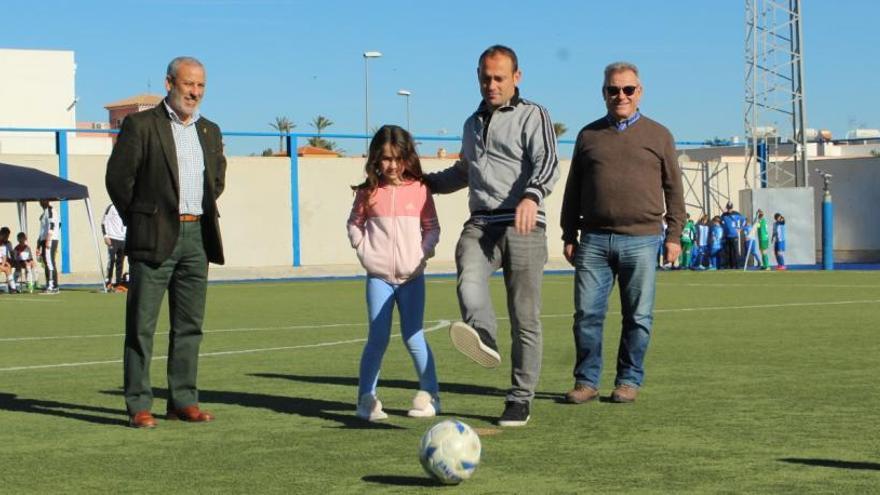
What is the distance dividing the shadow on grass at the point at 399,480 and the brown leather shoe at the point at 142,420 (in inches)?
Result: 85.2

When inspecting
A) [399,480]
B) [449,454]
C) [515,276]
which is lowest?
[399,480]

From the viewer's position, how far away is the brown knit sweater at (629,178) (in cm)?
876

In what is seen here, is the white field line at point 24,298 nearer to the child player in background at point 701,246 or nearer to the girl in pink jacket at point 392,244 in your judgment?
the girl in pink jacket at point 392,244

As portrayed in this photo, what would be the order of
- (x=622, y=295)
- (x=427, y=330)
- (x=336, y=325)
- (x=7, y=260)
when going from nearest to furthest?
1. (x=622, y=295)
2. (x=427, y=330)
3. (x=336, y=325)
4. (x=7, y=260)

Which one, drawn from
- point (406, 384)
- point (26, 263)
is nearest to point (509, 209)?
point (406, 384)

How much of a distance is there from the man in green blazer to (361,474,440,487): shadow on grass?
2.21 m

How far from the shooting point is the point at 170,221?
317 inches

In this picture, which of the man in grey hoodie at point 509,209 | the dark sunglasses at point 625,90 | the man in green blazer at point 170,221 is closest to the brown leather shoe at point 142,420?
the man in green blazer at point 170,221

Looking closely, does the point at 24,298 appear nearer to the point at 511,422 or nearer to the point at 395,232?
the point at 395,232

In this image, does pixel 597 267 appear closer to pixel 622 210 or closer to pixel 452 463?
pixel 622 210

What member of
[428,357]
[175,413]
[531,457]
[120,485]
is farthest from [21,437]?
[531,457]

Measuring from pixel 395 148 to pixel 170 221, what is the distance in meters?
1.33

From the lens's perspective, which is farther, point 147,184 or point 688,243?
point 688,243

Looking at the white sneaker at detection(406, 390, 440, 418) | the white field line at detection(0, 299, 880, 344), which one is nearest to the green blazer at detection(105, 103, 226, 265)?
the white sneaker at detection(406, 390, 440, 418)
